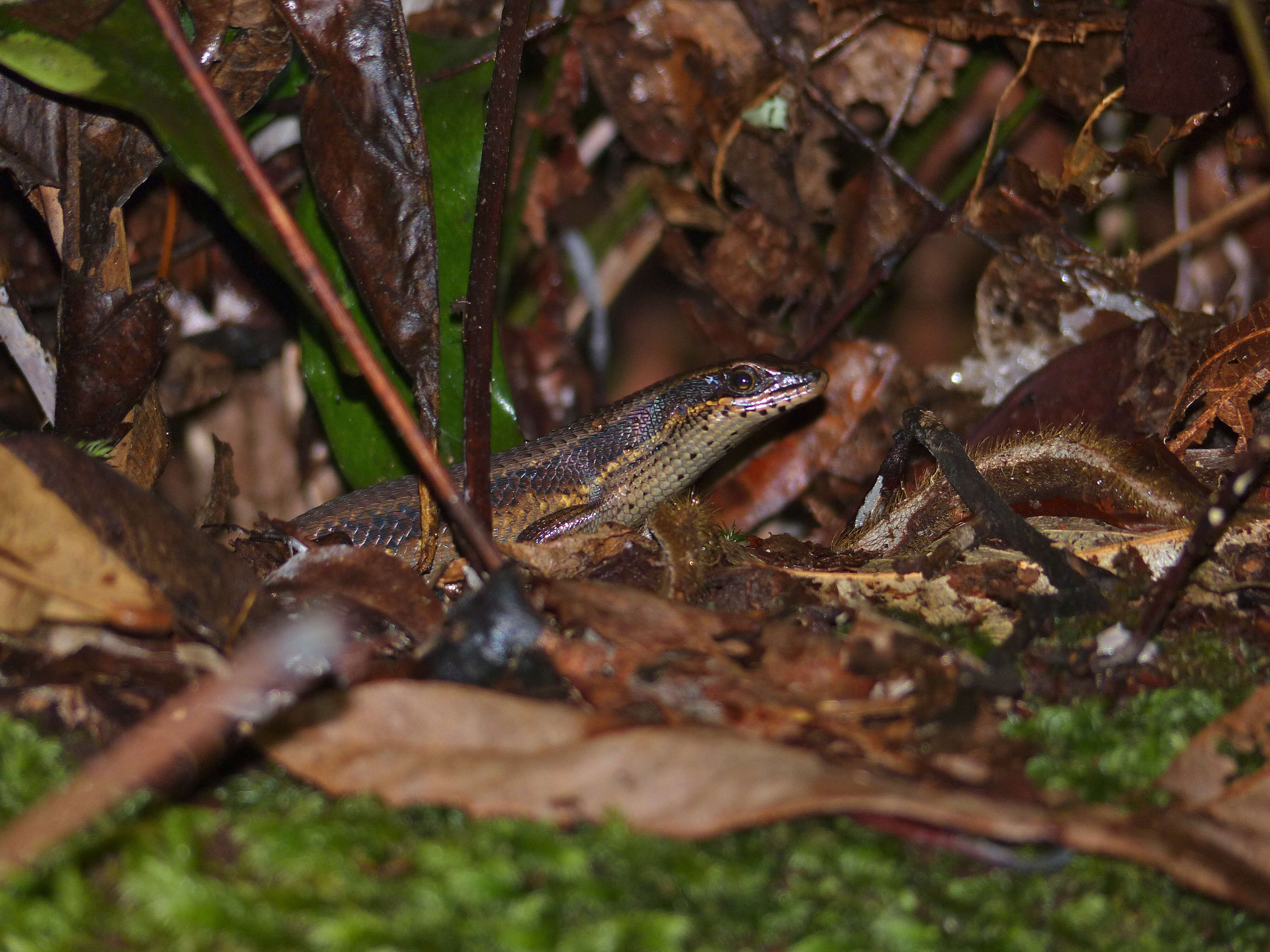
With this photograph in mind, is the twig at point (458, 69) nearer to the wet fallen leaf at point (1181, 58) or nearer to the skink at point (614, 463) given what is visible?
the skink at point (614, 463)

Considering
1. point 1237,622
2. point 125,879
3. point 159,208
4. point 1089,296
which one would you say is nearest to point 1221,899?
point 1237,622

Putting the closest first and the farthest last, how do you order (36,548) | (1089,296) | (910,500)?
(36,548), (910,500), (1089,296)

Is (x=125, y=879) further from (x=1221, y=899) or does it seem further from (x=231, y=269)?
(x=231, y=269)

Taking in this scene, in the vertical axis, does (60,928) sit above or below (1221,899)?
above

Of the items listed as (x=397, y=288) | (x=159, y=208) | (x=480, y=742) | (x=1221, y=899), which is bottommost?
(x=1221, y=899)

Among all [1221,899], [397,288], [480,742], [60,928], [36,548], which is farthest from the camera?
[397,288]

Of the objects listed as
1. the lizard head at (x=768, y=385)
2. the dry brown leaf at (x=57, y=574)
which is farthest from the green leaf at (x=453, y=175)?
the dry brown leaf at (x=57, y=574)
